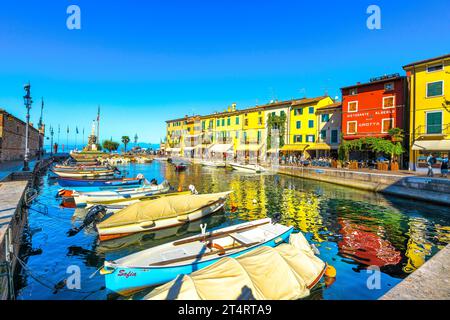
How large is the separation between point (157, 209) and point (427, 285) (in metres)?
12.7

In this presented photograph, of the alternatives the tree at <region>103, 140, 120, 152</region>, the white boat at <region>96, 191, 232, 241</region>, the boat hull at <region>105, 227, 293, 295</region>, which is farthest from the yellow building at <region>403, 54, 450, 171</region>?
the tree at <region>103, 140, 120, 152</region>

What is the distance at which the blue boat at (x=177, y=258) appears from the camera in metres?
8.24

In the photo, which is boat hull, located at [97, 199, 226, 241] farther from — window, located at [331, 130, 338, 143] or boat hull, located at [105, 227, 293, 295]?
window, located at [331, 130, 338, 143]

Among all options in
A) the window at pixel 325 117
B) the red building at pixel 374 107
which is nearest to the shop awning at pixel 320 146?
the red building at pixel 374 107

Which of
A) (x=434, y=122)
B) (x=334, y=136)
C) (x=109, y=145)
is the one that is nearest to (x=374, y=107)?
(x=434, y=122)

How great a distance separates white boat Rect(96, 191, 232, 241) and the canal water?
1.68 ft

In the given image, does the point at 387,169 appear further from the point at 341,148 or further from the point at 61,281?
the point at 61,281

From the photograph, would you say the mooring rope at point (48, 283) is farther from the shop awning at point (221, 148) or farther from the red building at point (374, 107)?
the shop awning at point (221, 148)

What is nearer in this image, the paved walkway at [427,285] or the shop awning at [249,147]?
the paved walkway at [427,285]

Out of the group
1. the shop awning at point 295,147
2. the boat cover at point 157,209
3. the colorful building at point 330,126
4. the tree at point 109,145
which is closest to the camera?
the boat cover at point 157,209

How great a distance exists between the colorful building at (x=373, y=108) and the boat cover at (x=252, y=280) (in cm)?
3678

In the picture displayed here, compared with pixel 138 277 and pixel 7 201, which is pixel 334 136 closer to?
pixel 138 277

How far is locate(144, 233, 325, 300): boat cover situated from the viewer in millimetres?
6012
